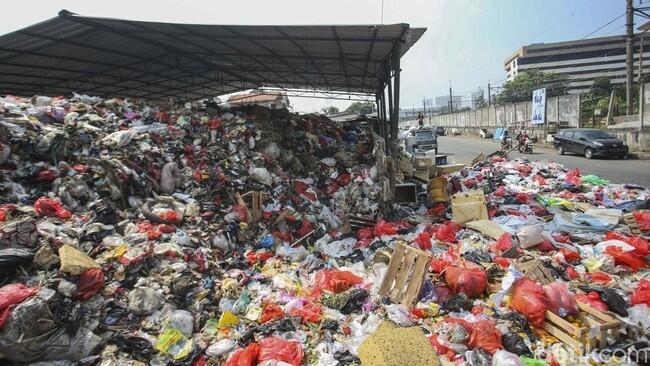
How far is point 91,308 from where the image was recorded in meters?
3.84

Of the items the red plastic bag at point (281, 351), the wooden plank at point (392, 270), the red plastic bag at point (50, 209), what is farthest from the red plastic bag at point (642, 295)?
the red plastic bag at point (50, 209)

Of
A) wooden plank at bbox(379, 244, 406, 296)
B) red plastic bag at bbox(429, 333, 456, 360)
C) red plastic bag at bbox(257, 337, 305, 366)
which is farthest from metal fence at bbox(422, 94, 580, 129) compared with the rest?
red plastic bag at bbox(257, 337, 305, 366)

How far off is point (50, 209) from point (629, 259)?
810 centimetres

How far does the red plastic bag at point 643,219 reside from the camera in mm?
5926

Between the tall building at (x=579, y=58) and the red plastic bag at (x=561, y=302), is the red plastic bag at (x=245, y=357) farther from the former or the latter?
the tall building at (x=579, y=58)

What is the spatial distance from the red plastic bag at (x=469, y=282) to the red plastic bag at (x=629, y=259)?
211 centimetres

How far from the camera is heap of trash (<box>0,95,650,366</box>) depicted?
11.3ft

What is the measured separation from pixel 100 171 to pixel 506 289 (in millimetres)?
6359

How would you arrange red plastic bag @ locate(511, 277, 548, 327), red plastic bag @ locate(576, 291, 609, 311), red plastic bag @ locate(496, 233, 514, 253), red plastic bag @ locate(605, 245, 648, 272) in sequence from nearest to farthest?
1. red plastic bag @ locate(511, 277, 548, 327)
2. red plastic bag @ locate(576, 291, 609, 311)
3. red plastic bag @ locate(605, 245, 648, 272)
4. red plastic bag @ locate(496, 233, 514, 253)

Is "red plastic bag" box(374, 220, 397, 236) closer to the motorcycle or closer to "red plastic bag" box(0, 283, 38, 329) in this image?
"red plastic bag" box(0, 283, 38, 329)

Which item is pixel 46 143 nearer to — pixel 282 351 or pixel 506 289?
pixel 282 351

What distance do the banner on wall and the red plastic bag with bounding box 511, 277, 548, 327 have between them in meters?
24.6

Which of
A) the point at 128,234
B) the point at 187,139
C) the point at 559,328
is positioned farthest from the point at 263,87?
the point at 559,328

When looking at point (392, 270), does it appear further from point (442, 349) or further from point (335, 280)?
point (442, 349)
